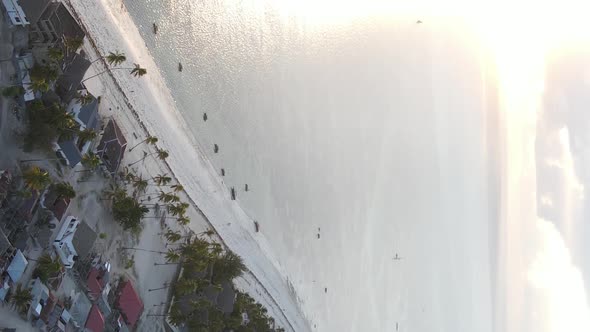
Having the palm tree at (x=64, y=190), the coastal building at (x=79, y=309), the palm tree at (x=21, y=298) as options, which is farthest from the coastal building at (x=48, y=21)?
the coastal building at (x=79, y=309)

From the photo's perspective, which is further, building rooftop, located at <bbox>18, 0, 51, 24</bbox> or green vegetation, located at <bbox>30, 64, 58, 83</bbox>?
green vegetation, located at <bbox>30, 64, 58, 83</bbox>

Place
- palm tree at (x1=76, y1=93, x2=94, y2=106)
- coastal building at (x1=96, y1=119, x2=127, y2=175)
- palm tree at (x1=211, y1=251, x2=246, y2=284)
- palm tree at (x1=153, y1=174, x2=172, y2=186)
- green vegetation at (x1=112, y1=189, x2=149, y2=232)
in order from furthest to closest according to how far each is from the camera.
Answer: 1. palm tree at (x1=211, y1=251, x2=246, y2=284)
2. palm tree at (x1=153, y1=174, x2=172, y2=186)
3. green vegetation at (x1=112, y1=189, x2=149, y2=232)
4. coastal building at (x1=96, y1=119, x2=127, y2=175)
5. palm tree at (x1=76, y1=93, x2=94, y2=106)

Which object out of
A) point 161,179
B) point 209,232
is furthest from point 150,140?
point 209,232

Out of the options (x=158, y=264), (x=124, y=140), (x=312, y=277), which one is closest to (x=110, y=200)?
(x=124, y=140)

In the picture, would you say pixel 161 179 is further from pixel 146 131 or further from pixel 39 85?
pixel 39 85

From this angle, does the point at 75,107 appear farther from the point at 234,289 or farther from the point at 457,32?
the point at 457,32

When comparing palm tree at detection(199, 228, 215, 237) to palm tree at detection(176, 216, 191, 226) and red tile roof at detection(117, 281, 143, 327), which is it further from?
red tile roof at detection(117, 281, 143, 327)

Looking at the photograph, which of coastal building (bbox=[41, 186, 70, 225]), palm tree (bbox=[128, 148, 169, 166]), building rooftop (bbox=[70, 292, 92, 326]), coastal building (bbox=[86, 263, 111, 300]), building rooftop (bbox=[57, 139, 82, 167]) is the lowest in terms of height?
building rooftop (bbox=[70, 292, 92, 326])

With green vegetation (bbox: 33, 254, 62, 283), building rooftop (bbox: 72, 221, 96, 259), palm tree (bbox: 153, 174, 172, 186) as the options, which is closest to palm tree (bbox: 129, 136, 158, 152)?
palm tree (bbox: 153, 174, 172, 186)
